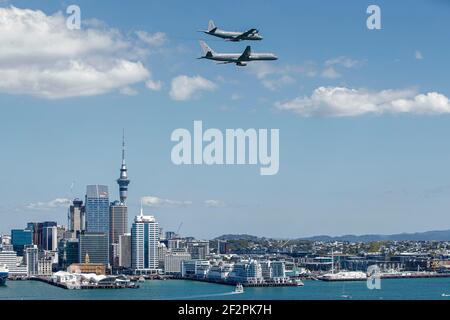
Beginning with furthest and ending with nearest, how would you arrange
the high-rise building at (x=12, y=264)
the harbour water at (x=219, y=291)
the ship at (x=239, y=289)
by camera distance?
the high-rise building at (x=12, y=264) → the ship at (x=239, y=289) → the harbour water at (x=219, y=291)

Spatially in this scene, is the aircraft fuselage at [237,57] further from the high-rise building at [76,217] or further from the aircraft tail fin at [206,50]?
the high-rise building at [76,217]

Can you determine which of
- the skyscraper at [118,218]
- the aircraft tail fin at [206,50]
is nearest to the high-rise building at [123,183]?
the skyscraper at [118,218]

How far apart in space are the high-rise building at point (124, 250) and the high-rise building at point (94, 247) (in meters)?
0.53

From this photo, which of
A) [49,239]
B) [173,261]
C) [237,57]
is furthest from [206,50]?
[49,239]

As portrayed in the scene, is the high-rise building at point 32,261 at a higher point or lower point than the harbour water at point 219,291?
higher

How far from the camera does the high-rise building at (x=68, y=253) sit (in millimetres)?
30594

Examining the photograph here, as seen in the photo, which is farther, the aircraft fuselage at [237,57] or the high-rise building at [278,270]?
the high-rise building at [278,270]

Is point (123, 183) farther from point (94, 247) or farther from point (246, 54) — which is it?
point (246, 54)

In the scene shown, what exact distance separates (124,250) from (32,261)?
11.6 feet

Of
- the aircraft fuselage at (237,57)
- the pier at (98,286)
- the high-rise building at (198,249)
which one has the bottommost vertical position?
the pier at (98,286)

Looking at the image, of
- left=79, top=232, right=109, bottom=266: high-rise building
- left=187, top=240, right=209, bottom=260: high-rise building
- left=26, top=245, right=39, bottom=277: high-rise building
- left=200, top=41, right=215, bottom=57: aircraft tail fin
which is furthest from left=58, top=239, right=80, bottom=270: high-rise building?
A: left=200, top=41, right=215, bottom=57: aircraft tail fin

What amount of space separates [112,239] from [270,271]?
10671 millimetres
